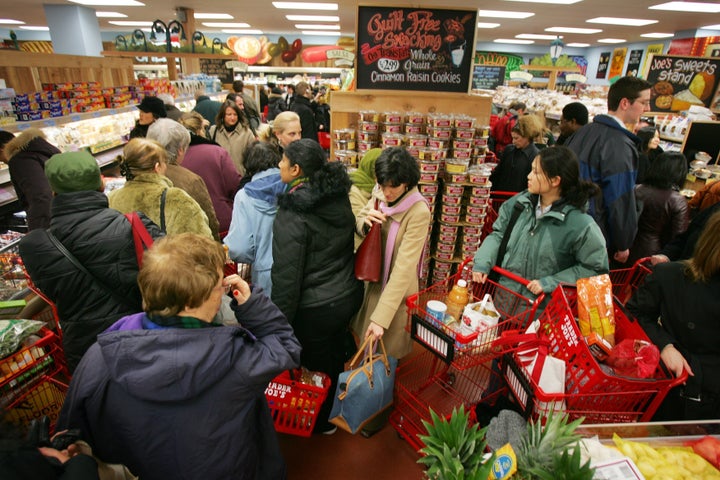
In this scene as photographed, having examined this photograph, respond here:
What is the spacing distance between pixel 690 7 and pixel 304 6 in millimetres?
8674

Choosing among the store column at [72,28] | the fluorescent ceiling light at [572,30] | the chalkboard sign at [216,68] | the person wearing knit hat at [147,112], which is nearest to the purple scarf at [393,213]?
the person wearing knit hat at [147,112]

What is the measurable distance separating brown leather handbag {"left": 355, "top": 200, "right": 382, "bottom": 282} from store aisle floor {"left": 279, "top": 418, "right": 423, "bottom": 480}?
45.8 inches

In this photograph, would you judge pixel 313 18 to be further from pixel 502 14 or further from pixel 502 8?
pixel 502 8

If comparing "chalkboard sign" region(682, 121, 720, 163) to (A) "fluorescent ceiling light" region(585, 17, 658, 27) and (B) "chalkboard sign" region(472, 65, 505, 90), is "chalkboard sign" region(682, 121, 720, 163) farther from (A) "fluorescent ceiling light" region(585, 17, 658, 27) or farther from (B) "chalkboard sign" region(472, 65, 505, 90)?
(B) "chalkboard sign" region(472, 65, 505, 90)

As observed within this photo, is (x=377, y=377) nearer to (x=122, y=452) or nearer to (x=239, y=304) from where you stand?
(x=239, y=304)

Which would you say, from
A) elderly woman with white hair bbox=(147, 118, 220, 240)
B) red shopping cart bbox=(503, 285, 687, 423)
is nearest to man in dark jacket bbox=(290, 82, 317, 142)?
elderly woman with white hair bbox=(147, 118, 220, 240)

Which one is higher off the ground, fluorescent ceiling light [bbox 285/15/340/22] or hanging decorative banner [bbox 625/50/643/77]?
fluorescent ceiling light [bbox 285/15/340/22]

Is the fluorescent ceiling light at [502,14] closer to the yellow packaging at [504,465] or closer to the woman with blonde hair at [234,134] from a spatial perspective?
the woman with blonde hair at [234,134]

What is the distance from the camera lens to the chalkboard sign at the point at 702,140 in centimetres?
540

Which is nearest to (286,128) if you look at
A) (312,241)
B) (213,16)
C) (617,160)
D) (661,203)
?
(312,241)

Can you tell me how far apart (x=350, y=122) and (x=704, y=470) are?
3.92 metres

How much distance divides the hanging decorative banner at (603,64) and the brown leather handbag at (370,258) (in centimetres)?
2213

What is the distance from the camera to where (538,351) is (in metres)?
1.72

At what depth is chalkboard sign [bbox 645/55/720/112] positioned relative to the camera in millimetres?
6293
